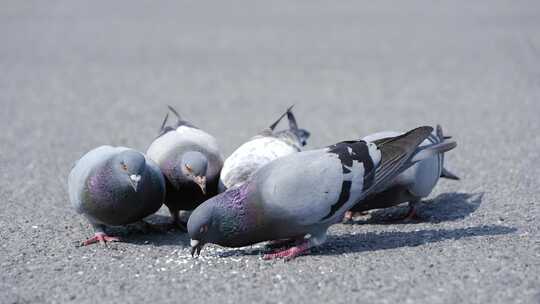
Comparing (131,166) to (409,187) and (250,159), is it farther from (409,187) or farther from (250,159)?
(409,187)

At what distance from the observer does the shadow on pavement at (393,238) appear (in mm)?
4766

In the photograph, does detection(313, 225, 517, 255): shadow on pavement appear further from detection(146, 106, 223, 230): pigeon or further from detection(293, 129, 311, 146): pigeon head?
detection(293, 129, 311, 146): pigeon head

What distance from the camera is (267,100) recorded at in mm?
10227

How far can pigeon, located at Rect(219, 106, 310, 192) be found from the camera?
535cm

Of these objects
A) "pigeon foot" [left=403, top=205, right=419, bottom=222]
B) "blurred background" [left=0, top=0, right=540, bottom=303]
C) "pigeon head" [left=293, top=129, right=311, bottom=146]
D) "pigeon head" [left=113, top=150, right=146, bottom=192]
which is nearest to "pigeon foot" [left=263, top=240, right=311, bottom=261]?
"blurred background" [left=0, top=0, right=540, bottom=303]

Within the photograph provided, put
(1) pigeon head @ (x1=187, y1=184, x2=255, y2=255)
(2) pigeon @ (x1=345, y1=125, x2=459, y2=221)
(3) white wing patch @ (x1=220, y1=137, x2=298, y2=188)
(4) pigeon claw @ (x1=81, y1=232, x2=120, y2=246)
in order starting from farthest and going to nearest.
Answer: (3) white wing patch @ (x1=220, y1=137, x2=298, y2=188) → (2) pigeon @ (x1=345, y1=125, x2=459, y2=221) → (4) pigeon claw @ (x1=81, y1=232, x2=120, y2=246) → (1) pigeon head @ (x1=187, y1=184, x2=255, y2=255)

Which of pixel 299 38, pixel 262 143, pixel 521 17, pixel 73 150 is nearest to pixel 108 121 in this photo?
pixel 73 150

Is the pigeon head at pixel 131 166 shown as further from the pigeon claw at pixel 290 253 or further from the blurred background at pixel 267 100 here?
the pigeon claw at pixel 290 253

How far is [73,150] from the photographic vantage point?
310 inches

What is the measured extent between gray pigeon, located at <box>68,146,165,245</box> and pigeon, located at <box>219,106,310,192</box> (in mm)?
547

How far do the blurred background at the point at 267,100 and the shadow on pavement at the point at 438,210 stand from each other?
132mm

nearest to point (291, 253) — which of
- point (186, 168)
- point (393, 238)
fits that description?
point (393, 238)

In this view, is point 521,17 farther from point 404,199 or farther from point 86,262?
point 86,262

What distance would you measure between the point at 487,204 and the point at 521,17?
1134 cm
